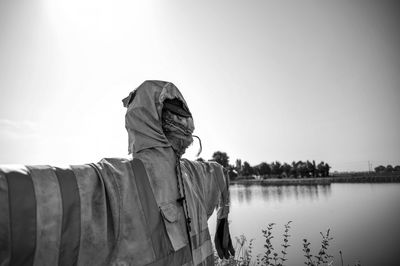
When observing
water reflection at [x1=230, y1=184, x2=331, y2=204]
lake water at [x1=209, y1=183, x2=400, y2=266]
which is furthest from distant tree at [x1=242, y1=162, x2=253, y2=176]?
lake water at [x1=209, y1=183, x2=400, y2=266]

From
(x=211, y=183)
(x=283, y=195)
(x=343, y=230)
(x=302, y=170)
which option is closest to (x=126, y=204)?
(x=211, y=183)

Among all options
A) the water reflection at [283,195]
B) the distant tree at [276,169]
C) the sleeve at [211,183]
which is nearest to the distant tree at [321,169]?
the distant tree at [276,169]

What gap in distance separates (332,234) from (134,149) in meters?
26.4

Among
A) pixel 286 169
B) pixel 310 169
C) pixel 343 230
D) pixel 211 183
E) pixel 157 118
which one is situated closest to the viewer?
pixel 157 118

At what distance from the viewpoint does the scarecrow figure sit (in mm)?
1279

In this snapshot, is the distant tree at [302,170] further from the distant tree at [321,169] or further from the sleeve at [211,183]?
the sleeve at [211,183]

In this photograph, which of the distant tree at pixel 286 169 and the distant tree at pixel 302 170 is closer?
the distant tree at pixel 302 170

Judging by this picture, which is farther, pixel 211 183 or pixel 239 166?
pixel 239 166

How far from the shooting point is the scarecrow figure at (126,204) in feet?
4.20

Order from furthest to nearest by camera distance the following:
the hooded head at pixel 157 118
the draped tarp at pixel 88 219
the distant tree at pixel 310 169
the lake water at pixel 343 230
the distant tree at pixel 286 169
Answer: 1. the distant tree at pixel 286 169
2. the distant tree at pixel 310 169
3. the lake water at pixel 343 230
4. the hooded head at pixel 157 118
5. the draped tarp at pixel 88 219

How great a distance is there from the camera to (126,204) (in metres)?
1.78

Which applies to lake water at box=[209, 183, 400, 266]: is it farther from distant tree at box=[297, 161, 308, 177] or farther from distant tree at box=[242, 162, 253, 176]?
distant tree at box=[242, 162, 253, 176]

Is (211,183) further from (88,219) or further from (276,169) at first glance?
(276,169)

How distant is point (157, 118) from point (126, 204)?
0.83 meters
